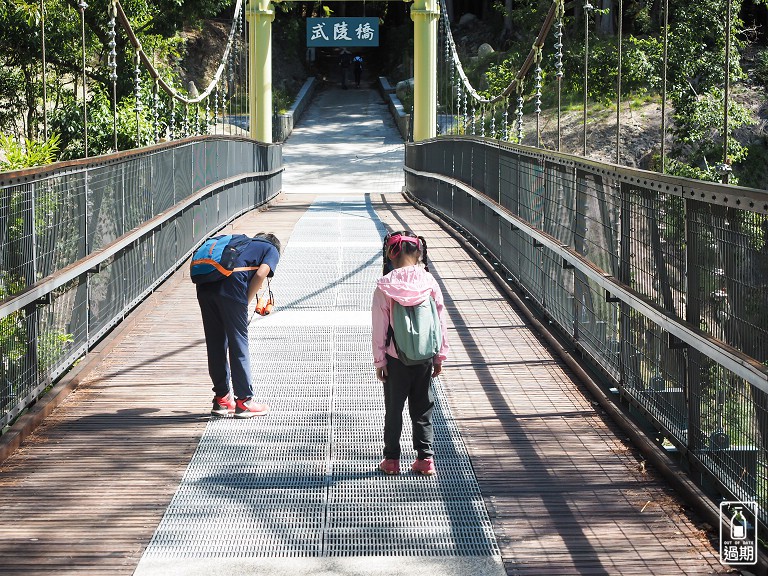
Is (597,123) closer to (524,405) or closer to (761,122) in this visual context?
(761,122)

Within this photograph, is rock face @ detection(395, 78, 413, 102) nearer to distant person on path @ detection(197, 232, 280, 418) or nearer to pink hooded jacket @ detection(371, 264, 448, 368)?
distant person on path @ detection(197, 232, 280, 418)

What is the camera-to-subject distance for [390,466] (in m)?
5.08

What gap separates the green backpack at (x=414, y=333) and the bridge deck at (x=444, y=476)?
595 millimetres

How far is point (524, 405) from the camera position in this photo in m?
6.22

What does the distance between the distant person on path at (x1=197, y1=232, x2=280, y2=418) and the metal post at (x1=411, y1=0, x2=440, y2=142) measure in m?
18.8

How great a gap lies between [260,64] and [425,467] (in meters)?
20.9

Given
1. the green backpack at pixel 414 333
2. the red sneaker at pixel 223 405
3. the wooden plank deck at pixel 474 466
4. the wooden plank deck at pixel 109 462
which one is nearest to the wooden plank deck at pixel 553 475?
the wooden plank deck at pixel 474 466

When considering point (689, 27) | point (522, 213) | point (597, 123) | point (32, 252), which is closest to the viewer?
point (32, 252)

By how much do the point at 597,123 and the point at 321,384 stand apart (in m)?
21.1

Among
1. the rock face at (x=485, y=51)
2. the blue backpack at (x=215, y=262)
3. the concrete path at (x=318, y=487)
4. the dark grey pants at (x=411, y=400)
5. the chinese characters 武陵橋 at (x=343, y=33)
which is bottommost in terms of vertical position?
the concrete path at (x=318, y=487)

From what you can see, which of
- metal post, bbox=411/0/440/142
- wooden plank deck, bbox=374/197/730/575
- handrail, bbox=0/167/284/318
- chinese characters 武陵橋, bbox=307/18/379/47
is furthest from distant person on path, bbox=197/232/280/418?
chinese characters 武陵橋, bbox=307/18/379/47

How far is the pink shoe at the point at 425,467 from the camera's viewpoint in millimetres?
5023

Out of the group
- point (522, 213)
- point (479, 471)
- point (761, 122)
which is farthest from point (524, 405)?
point (761, 122)

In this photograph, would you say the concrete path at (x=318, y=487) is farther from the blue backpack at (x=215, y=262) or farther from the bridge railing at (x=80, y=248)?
the bridge railing at (x=80, y=248)
